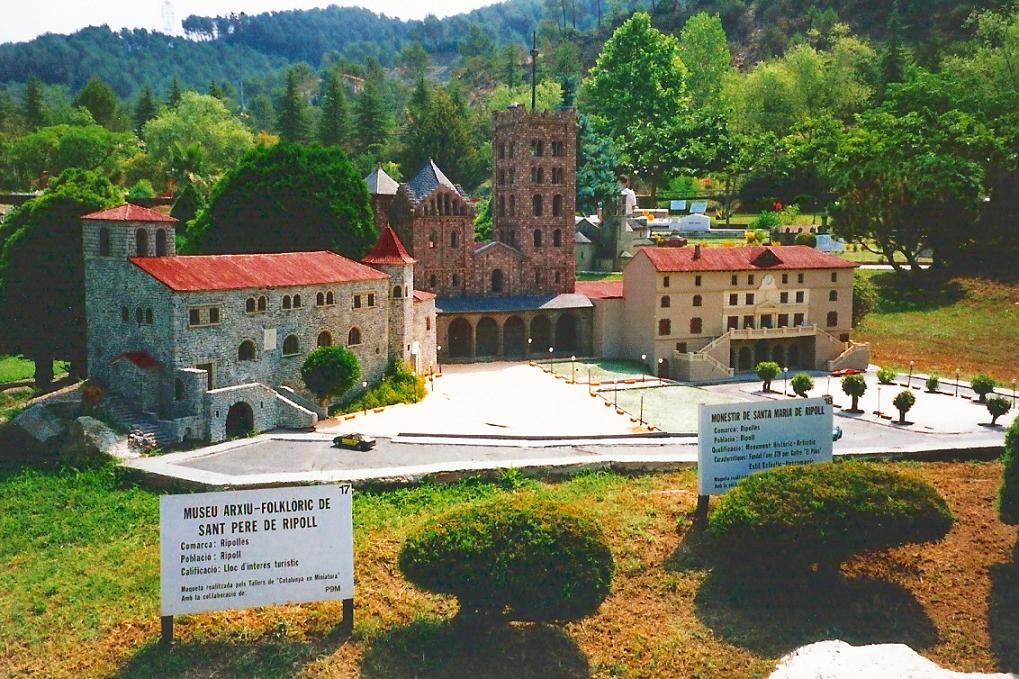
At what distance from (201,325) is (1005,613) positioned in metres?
29.6

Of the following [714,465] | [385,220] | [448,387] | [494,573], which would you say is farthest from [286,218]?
[494,573]

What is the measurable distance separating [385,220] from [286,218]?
9239mm

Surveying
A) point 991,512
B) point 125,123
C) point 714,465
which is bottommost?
point 991,512

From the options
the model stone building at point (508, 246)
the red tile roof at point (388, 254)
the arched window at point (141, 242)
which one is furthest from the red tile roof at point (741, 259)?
the arched window at point (141, 242)

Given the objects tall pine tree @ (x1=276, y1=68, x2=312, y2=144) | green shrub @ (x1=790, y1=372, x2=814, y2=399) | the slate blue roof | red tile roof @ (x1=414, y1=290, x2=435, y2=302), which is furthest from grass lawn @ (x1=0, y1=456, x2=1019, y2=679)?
tall pine tree @ (x1=276, y1=68, x2=312, y2=144)

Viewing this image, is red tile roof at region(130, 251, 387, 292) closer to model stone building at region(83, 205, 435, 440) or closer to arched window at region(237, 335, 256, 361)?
model stone building at region(83, 205, 435, 440)

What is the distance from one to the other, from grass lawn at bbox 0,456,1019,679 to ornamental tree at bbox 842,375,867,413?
1234cm

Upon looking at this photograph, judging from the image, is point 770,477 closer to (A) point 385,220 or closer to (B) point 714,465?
(B) point 714,465

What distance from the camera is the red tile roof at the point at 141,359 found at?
39062mm

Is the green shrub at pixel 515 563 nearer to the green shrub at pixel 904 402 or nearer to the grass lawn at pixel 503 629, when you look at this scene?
the grass lawn at pixel 503 629

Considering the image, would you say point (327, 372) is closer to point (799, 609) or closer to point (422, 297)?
point (422, 297)

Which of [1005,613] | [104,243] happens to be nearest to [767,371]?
[1005,613]

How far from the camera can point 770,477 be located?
91.6ft

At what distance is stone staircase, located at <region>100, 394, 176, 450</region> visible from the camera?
3791 centimetres
